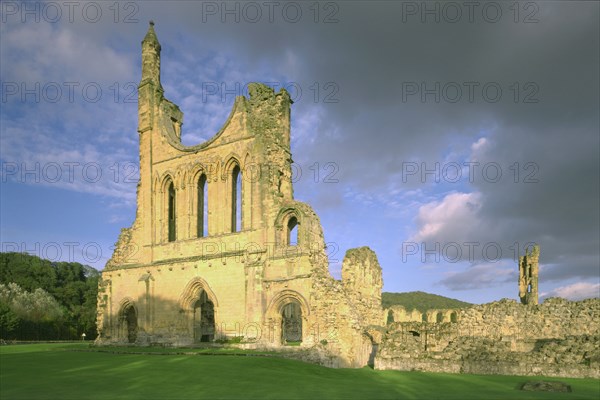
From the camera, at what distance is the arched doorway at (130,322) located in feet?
80.7

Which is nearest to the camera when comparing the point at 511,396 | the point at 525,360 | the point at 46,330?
the point at 511,396

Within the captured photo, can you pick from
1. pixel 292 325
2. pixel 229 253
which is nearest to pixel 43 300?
pixel 292 325

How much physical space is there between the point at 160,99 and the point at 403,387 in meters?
20.1

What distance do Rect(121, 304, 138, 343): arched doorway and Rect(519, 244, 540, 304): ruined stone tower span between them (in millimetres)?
26692

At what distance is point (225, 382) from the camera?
10.6 metres

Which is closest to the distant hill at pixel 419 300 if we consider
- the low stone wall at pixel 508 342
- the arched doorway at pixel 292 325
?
the arched doorway at pixel 292 325

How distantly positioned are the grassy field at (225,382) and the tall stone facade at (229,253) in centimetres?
428

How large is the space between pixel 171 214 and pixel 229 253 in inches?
229

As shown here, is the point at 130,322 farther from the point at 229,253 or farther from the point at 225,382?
the point at 225,382

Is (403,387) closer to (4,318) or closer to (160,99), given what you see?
(160,99)

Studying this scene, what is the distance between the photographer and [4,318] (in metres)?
31.5

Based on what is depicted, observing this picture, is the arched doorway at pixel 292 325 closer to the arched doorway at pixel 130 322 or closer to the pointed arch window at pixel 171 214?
the arched doorway at pixel 130 322

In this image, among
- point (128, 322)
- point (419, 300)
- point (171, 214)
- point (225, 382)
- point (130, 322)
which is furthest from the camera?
point (419, 300)

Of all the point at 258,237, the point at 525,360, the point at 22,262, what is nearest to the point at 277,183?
the point at 258,237
